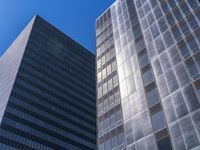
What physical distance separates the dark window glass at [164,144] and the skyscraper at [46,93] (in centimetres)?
7276

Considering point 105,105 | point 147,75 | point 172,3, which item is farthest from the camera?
point 105,105

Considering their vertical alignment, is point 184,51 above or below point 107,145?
above

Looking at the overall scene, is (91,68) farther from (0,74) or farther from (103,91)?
(103,91)

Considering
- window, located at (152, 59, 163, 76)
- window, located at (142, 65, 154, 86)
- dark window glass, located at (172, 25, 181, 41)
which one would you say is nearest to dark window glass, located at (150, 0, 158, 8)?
dark window glass, located at (172, 25, 181, 41)

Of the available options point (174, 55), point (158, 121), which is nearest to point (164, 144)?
point (158, 121)

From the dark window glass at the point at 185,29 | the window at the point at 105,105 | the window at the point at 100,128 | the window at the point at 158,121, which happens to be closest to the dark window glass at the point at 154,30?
the dark window glass at the point at 185,29

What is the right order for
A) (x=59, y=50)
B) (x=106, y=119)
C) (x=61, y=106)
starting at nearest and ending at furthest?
(x=106, y=119) → (x=61, y=106) → (x=59, y=50)

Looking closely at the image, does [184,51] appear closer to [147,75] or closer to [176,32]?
[176,32]

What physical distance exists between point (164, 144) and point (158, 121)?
331cm

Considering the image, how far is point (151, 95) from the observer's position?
36625 mm

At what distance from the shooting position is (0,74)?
144750 millimetres

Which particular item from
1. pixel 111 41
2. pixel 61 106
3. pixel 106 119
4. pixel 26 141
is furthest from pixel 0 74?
pixel 106 119

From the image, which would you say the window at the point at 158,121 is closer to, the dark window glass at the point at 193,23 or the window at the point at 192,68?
the window at the point at 192,68

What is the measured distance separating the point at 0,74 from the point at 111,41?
10534 centimetres
